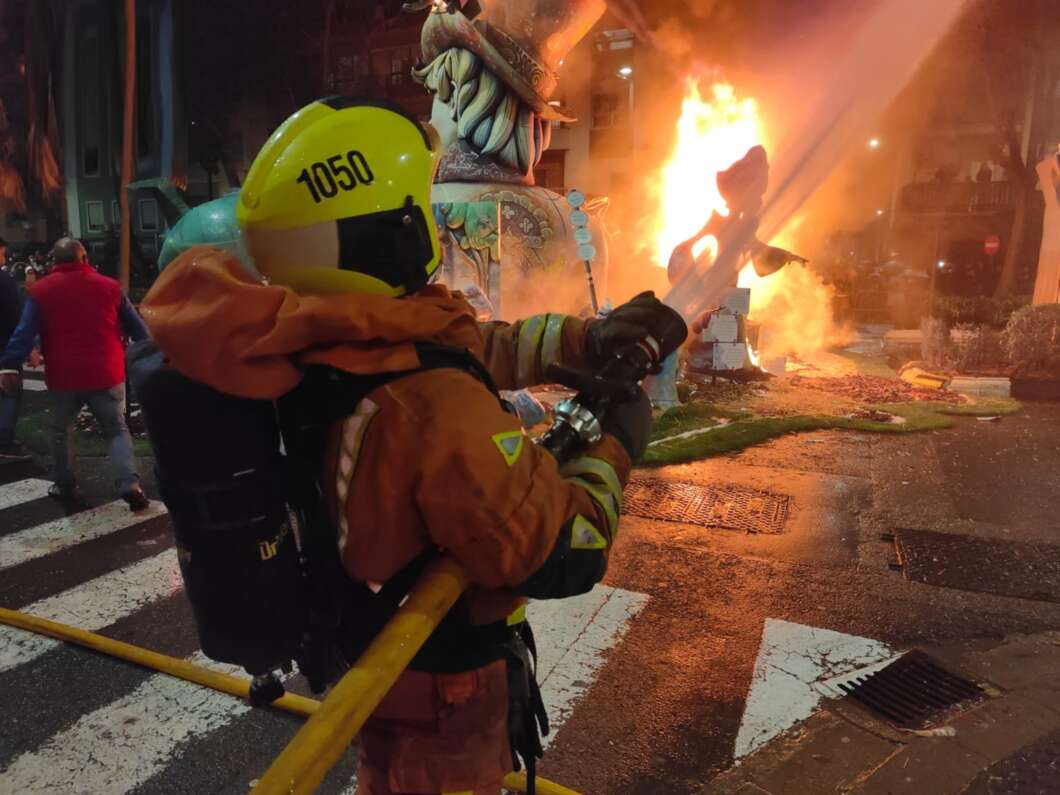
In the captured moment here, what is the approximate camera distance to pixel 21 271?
71.3 ft

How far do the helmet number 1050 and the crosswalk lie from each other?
8.04 feet

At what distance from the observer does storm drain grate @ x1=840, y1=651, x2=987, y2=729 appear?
324 centimetres

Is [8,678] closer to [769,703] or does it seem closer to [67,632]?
[67,632]

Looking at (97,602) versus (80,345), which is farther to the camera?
(80,345)

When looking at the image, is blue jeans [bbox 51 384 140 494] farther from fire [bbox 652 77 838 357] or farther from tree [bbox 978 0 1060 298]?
tree [bbox 978 0 1060 298]

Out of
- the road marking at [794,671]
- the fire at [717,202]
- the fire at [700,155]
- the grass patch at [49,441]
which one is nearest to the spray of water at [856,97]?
the road marking at [794,671]

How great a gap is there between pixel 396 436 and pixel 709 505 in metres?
5.07

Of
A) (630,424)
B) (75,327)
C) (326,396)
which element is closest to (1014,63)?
(75,327)

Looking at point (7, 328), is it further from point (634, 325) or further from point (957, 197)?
point (957, 197)

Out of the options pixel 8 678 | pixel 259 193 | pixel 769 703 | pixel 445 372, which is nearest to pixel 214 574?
pixel 445 372

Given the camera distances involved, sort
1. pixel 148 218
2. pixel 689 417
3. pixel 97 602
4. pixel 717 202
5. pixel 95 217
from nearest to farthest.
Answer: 1. pixel 97 602
2. pixel 689 417
3. pixel 717 202
4. pixel 95 217
5. pixel 148 218

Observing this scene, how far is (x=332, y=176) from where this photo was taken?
1.58 m

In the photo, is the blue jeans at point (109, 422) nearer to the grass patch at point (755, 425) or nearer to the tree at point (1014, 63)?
the grass patch at point (755, 425)

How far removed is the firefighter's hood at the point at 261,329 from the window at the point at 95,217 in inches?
1149
